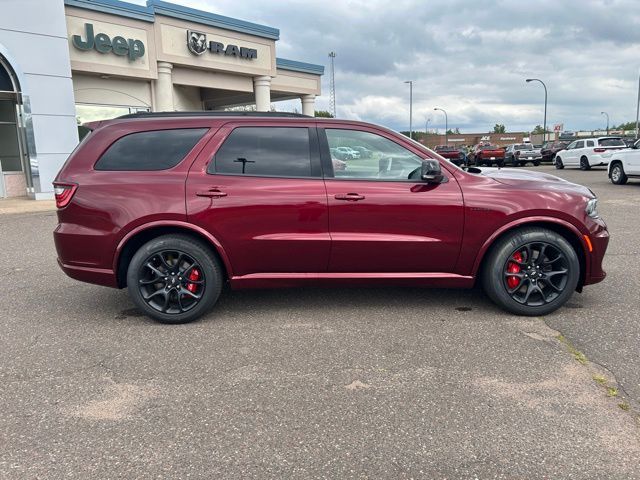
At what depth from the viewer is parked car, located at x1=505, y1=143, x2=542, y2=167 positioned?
106 feet

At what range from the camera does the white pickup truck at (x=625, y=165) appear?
1527 centimetres

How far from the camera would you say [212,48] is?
1972cm

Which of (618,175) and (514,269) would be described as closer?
(514,269)

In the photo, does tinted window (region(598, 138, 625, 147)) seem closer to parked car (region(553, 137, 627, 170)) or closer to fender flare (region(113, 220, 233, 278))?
parked car (region(553, 137, 627, 170))

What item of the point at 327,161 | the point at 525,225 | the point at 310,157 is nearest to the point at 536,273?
the point at 525,225

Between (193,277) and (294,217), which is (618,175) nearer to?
(294,217)

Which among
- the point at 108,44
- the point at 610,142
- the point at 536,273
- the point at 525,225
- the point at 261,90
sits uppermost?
the point at 108,44

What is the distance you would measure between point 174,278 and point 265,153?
4.41 ft

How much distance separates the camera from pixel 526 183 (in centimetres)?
449

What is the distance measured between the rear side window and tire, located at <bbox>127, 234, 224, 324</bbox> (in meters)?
0.67

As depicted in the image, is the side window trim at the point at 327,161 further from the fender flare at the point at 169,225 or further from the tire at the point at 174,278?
the tire at the point at 174,278

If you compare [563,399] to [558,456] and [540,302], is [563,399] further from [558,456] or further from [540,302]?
[540,302]

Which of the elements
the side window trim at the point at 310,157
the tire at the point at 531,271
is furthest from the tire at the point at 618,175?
the side window trim at the point at 310,157

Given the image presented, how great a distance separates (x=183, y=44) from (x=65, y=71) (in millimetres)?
5122
